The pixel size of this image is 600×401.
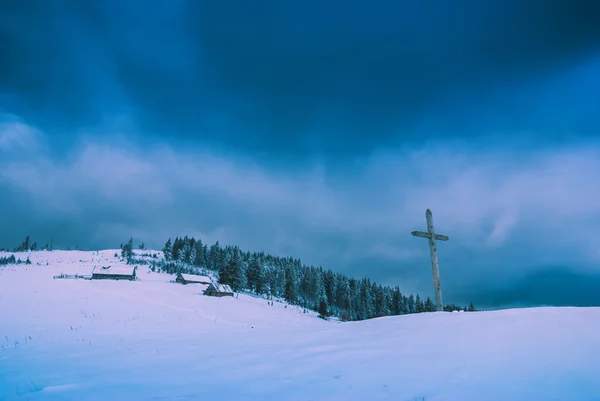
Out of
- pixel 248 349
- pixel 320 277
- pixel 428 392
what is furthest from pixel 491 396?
pixel 320 277

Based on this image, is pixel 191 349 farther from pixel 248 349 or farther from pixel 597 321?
pixel 597 321

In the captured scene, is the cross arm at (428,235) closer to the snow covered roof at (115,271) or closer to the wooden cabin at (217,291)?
the wooden cabin at (217,291)

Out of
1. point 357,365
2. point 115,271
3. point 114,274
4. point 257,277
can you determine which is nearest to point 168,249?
point 257,277

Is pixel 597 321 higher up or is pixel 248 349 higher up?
pixel 597 321

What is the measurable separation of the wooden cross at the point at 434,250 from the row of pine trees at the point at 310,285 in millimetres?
75631

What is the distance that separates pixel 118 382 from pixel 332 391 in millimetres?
3896

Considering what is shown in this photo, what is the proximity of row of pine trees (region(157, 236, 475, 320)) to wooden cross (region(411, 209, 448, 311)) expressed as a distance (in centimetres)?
7563

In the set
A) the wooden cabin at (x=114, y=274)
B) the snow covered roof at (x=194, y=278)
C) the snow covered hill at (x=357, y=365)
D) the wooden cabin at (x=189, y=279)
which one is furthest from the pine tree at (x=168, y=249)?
the snow covered hill at (x=357, y=365)

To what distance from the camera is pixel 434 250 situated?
15.7 meters

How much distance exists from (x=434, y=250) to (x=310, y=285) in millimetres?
100026

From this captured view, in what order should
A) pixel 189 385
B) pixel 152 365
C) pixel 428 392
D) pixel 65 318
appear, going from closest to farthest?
pixel 428 392, pixel 189 385, pixel 152 365, pixel 65 318

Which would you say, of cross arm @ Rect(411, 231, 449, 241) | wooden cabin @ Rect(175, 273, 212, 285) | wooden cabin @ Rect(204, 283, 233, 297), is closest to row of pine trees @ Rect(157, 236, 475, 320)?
wooden cabin @ Rect(175, 273, 212, 285)

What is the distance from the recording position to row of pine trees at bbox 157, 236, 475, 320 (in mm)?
96750

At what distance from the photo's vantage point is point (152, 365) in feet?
23.6
